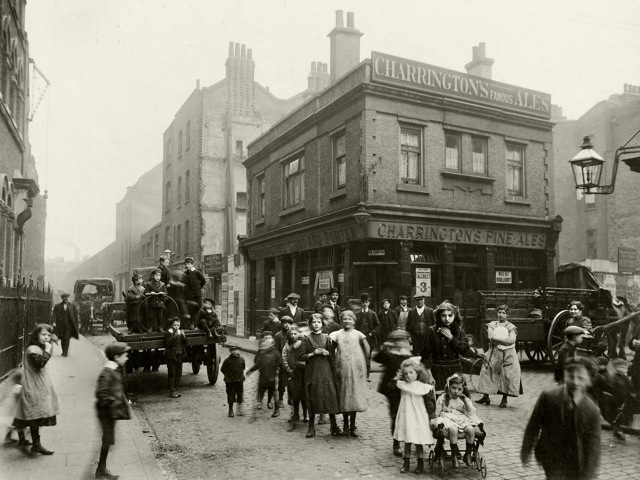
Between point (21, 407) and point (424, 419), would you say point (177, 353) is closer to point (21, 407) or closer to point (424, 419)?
point (21, 407)

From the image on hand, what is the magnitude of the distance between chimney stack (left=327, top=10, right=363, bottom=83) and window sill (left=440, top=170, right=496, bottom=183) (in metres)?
5.19

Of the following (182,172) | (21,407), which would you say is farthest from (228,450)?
(182,172)

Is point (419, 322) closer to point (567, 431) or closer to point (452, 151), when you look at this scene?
point (452, 151)

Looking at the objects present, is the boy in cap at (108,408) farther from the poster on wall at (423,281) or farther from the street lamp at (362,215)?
the poster on wall at (423,281)

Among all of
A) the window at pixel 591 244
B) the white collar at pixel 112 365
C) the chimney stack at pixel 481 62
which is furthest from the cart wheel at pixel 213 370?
the window at pixel 591 244

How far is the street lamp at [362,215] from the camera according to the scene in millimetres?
16281

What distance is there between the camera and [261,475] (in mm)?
6125

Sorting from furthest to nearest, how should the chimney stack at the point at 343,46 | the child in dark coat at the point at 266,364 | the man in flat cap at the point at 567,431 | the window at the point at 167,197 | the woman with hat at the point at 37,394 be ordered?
the window at the point at 167,197, the chimney stack at the point at 343,46, the child in dark coat at the point at 266,364, the woman with hat at the point at 37,394, the man in flat cap at the point at 567,431

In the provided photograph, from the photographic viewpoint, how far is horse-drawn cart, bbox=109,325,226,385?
1084 centimetres

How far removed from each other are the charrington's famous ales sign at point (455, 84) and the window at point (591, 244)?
598 inches

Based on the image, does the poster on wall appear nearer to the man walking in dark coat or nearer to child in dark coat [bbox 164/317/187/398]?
child in dark coat [bbox 164/317/187/398]

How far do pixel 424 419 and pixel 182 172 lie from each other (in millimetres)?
31747

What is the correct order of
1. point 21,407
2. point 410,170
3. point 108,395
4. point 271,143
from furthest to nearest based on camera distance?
point 271,143 → point 410,170 → point 21,407 → point 108,395

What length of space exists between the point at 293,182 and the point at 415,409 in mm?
16237
